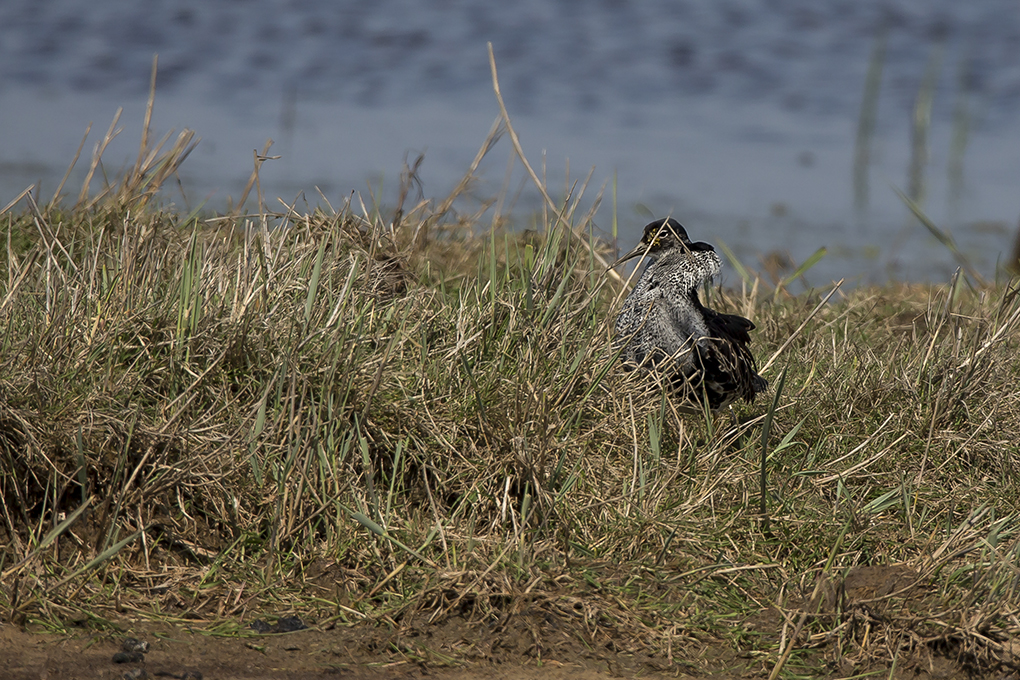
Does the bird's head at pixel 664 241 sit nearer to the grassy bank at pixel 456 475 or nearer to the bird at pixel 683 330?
the bird at pixel 683 330

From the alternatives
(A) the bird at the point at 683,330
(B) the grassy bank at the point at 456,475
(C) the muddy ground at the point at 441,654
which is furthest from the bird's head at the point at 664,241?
(C) the muddy ground at the point at 441,654

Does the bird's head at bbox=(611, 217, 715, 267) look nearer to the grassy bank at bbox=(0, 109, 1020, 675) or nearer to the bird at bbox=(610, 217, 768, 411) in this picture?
the bird at bbox=(610, 217, 768, 411)

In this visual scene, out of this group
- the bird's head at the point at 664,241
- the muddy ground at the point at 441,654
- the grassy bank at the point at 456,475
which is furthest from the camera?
the bird's head at the point at 664,241

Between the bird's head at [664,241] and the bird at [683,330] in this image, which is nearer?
the bird at [683,330]

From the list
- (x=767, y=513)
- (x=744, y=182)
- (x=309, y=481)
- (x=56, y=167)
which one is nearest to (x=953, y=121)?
(x=744, y=182)

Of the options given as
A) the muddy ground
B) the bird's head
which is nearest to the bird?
the bird's head

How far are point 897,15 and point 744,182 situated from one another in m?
5.66

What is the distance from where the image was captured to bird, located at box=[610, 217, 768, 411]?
12.6 ft

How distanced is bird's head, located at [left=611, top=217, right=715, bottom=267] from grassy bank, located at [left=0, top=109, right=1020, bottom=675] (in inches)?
13.8

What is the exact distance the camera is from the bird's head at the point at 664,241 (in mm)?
4137

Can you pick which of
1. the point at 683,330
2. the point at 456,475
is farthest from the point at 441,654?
the point at 683,330

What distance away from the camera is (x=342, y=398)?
3.26 m

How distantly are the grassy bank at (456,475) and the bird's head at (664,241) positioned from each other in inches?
13.8

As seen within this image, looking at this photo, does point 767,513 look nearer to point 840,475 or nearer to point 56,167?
point 840,475
